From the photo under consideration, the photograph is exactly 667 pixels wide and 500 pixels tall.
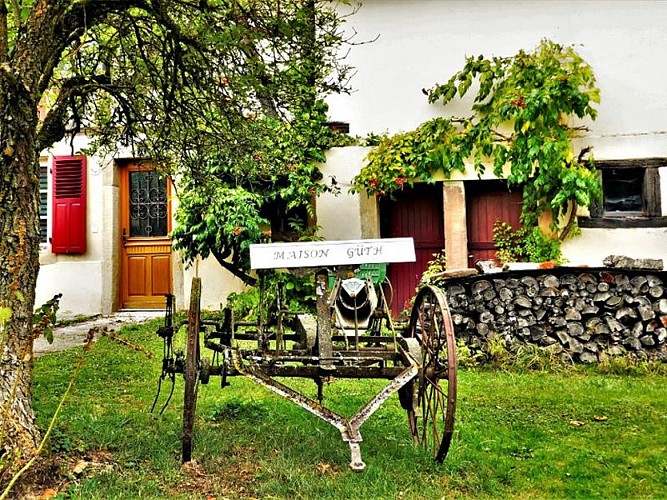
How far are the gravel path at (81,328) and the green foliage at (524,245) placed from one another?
17.3 feet

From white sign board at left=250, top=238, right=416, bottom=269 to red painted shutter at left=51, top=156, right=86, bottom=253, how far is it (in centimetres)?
704

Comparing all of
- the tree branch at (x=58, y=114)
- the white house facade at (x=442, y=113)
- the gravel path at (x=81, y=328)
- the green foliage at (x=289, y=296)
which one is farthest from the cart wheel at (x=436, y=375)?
the white house facade at (x=442, y=113)

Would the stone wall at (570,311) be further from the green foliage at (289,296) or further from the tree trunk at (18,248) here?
the tree trunk at (18,248)

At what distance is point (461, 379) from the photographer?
5.39 m

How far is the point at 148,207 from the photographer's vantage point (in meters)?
9.76

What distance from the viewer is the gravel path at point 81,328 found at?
6902 mm

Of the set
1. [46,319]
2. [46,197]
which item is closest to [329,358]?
[46,319]

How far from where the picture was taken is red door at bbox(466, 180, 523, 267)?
324 inches

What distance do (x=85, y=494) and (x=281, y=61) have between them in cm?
310

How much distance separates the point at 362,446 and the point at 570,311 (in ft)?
10.9

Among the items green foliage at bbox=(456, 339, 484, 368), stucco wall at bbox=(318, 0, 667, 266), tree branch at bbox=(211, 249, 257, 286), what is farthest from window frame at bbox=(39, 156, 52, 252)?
green foliage at bbox=(456, 339, 484, 368)

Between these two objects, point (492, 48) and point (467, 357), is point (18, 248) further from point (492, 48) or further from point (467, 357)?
point (492, 48)

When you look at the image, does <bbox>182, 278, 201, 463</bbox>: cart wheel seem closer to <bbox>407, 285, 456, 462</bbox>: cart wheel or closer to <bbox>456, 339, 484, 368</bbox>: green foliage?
<bbox>407, 285, 456, 462</bbox>: cart wheel

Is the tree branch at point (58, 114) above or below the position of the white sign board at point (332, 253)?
above
